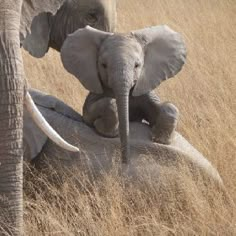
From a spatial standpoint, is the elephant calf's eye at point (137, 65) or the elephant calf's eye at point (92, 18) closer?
the elephant calf's eye at point (137, 65)

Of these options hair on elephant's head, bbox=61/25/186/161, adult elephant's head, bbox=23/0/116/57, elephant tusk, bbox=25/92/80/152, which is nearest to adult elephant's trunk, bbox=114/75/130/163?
hair on elephant's head, bbox=61/25/186/161

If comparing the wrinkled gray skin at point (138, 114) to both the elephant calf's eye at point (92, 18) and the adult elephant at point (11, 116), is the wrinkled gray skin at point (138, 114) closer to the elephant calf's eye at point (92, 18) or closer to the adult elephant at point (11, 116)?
the elephant calf's eye at point (92, 18)

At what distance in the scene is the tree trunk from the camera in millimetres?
2475

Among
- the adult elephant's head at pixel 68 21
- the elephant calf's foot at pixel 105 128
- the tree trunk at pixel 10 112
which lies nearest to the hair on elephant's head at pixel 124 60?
the elephant calf's foot at pixel 105 128

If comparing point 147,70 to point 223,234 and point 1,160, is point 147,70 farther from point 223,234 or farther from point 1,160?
point 1,160

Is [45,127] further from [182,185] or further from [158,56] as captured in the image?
[158,56]

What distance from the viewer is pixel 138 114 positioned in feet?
12.4

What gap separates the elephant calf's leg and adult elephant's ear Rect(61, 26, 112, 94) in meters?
0.06

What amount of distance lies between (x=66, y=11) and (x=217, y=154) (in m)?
1.03

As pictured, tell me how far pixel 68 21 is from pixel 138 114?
2.57ft

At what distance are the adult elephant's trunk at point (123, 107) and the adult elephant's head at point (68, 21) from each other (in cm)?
88

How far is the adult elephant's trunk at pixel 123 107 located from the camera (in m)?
3.42

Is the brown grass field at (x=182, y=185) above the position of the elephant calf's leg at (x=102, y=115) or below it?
below

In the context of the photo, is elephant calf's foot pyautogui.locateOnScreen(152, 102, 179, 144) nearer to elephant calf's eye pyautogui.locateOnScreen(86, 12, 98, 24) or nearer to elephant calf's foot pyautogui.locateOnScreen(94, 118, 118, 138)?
elephant calf's foot pyautogui.locateOnScreen(94, 118, 118, 138)
